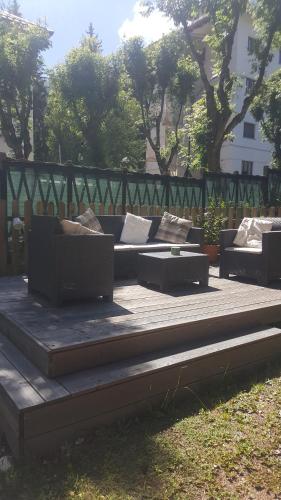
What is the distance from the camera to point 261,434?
2113mm

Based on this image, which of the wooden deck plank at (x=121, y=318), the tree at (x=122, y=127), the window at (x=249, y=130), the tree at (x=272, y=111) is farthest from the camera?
the window at (x=249, y=130)

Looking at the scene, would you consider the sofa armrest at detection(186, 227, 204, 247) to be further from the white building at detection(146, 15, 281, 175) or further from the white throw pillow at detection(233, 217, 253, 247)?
the white building at detection(146, 15, 281, 175)

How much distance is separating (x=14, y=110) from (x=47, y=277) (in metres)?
15.2

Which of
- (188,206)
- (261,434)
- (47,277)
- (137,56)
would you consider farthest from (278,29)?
(261,434)

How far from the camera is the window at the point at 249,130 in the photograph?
70.1ft

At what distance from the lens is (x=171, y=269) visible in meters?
3.97

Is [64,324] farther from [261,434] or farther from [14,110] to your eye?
[14,110]

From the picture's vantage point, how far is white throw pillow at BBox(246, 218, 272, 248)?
496 cm

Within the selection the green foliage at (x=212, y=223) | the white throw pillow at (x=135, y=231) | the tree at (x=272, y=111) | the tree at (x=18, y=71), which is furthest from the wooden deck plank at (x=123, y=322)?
the tree at (x=272, y=111)

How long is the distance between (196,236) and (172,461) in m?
3.72

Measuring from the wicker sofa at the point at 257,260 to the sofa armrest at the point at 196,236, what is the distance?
1.29ft

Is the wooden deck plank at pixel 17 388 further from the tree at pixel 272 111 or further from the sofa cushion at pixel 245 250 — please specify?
the tree at pixel 272 111

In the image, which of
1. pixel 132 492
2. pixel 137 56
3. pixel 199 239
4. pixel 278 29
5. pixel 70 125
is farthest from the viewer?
pixel 70 125

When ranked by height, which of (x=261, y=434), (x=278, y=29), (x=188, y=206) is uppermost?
(x=278, y=29)
